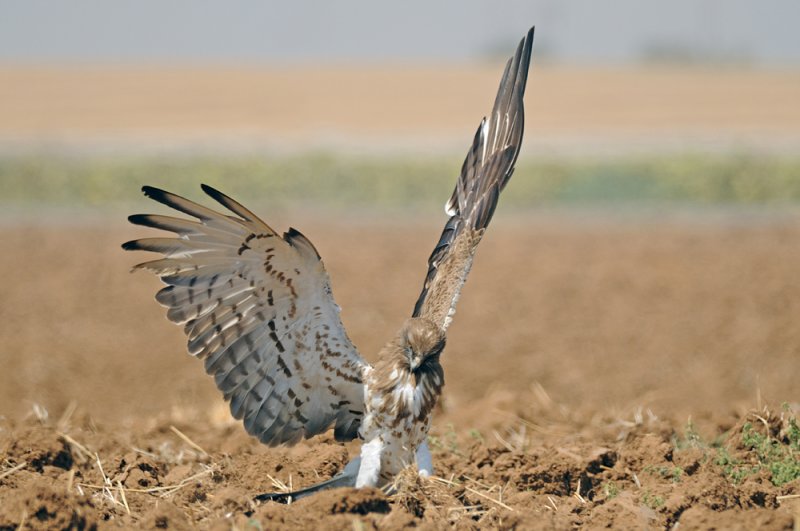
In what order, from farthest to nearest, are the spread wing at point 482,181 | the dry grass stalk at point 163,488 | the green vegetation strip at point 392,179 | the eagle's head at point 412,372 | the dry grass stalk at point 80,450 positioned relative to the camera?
the green vegetation strip at point 392,179 < the dry grass stalk at point 80,450 < the spread wing at point 482,181 < the dry grass stalk at point 163,488 < the eagle's head at point 412,372

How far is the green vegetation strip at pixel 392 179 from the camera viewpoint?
1074 inches

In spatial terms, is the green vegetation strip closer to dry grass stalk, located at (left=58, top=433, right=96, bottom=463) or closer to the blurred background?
the blurred background

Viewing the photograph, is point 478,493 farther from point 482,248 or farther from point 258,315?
point 482,248

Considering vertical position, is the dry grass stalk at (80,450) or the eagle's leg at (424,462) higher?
the eagle's leg at (424,462)

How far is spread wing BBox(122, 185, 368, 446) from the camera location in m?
5.40

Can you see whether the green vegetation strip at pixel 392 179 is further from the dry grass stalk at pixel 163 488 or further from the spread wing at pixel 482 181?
the dry grass stalk at pixel 163 488

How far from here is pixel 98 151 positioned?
3653cm

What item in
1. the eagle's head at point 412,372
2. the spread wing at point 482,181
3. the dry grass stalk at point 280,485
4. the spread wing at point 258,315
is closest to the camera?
the spread wing at point 258,315

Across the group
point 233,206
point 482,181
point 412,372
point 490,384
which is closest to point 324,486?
point 412,372

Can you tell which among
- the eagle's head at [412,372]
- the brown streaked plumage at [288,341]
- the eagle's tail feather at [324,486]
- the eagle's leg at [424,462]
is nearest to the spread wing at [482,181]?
the brown streaked plumage at [288,341]

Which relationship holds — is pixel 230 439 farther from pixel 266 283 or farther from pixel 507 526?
pixel 507 526

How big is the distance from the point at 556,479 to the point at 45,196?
2541 cm

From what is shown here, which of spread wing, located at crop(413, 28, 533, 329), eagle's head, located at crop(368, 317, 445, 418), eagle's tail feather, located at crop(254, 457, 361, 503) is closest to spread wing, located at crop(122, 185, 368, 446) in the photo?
eagle's head, located at crop(368, 317, 445, 418)

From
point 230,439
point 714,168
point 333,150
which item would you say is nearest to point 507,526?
point 230,439
